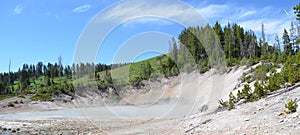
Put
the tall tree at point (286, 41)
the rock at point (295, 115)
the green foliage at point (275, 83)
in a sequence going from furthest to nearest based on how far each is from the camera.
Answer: the tall tree at point (286, 41), the green foliage at point (275, 83), the rock at point (295, 115)

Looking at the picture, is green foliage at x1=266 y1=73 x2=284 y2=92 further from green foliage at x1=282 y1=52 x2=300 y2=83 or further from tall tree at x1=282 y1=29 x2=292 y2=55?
tall tree at x1=282 y1=29 x2=292 y2=55

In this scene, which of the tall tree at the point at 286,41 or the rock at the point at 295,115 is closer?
the rock at the point at 295,115

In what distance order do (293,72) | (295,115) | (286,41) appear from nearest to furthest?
1. (295,115)
2. (293,72)
3. (286,41)

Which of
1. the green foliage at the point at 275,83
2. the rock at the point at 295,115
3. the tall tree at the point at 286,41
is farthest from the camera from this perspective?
the tall tree at the point at 286,41

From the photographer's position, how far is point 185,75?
260 feet

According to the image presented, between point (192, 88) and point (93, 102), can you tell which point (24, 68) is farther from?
point (192, 88)

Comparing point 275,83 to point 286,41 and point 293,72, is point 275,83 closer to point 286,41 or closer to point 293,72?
point 293,72

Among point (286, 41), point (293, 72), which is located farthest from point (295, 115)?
point (286, 41)

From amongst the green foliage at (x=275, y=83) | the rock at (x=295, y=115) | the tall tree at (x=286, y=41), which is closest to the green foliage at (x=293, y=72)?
the green foliage at (x=275, y=83)

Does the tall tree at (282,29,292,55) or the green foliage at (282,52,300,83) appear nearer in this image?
the green foliage at (282,52,300,83)

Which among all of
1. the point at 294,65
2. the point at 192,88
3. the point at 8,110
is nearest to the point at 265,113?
the point at 294,65

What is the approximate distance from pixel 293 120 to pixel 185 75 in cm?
6324

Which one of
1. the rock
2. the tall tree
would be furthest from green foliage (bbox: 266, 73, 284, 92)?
the tall tree

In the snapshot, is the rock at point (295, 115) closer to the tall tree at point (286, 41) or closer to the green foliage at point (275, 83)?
the green foliage at point (275, 83)
